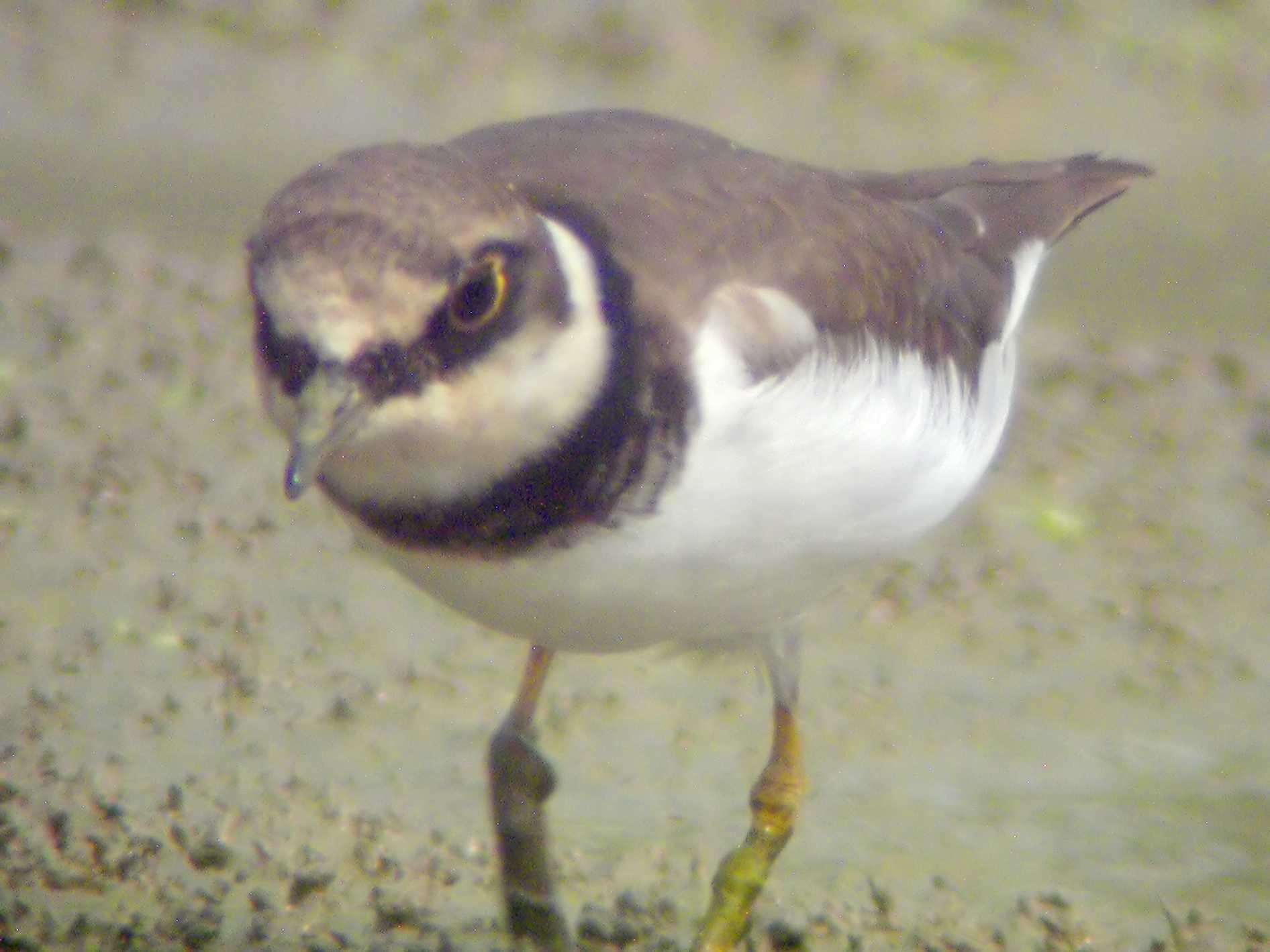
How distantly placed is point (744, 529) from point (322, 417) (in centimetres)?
73

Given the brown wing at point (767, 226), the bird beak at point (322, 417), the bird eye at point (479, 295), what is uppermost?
the brown wing at point (767, 226)

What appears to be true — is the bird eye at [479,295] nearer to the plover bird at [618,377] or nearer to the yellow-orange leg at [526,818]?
the plover bird at [618,377]

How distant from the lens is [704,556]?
271 cm

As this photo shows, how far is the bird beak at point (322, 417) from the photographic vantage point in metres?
2.26

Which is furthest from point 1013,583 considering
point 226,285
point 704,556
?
point 226,285

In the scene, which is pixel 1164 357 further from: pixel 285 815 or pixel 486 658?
pixel 285 815

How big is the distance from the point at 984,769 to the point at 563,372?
1.91 meters

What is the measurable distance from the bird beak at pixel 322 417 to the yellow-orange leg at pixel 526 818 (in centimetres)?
140

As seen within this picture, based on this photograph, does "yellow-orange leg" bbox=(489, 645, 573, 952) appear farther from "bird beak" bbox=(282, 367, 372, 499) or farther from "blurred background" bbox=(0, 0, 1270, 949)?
"bird beak" bbox=(282, 367, 372, 499)

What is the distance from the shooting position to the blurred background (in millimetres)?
3561

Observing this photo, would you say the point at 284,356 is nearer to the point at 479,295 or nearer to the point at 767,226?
the point at 479,295

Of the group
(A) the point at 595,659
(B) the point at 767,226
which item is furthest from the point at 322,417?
(A) the point at 595,659

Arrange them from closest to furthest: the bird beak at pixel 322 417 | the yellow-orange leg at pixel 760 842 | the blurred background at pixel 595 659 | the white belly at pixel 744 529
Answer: the bird beak at pixel 322 417
the white belly at pixel 744 529
the yellow-orange leg at pixel 760 842
the blurred background at pixel 595 659

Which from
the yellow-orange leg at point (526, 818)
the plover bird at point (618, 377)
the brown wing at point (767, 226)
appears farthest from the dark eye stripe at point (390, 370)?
the yellow-orange leg at point (526, 818)
